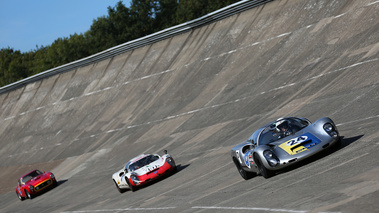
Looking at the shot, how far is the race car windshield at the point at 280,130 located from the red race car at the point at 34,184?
19.8 metres

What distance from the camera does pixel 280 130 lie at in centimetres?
1420

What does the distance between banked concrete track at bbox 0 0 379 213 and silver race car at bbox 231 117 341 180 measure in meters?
0.32

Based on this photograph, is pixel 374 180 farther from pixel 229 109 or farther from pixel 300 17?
pixel 300 17

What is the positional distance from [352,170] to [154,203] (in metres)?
6.85

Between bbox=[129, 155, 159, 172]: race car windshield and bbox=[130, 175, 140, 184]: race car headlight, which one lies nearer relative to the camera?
bbox=[130, 175, 140, 184]: race car headlight

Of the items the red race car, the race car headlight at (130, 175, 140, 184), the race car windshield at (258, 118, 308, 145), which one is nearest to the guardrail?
the red race car

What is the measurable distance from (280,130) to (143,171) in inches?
329

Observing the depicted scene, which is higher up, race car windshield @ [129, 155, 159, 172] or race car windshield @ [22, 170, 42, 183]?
race car windshield @ [22, 170, 42, 183]

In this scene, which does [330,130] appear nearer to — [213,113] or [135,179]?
[135,179]

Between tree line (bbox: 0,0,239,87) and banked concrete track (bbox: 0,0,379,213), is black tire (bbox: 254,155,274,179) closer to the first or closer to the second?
banked concrete track (bbox: 0,0,379,213)

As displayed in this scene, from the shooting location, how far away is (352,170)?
1070 cm

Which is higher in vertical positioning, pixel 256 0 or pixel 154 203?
pixel 256 0

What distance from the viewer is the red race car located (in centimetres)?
3131

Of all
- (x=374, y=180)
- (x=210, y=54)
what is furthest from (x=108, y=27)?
(x=374, y=180)
